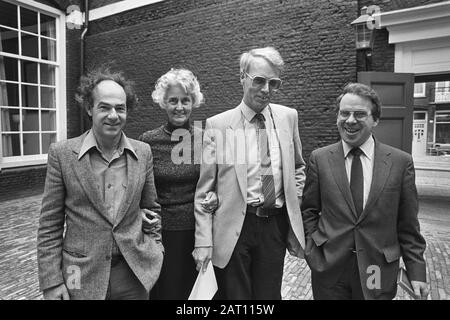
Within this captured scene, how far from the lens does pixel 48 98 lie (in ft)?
31.8

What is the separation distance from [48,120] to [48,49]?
6.66ft

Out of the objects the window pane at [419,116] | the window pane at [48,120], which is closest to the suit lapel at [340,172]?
the window pane at [48,120]

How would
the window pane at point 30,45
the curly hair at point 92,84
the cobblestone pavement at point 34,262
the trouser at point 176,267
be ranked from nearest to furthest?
the curly hair at point 92,84 → the trouser at point 176,267 → the cobblestone pavement at point 34,262 → the window pane at point 30,45

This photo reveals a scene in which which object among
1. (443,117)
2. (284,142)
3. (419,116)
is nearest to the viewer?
(284,142)

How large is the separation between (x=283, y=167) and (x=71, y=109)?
9888 millimetres

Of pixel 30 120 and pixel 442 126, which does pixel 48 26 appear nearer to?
pixel 30 120

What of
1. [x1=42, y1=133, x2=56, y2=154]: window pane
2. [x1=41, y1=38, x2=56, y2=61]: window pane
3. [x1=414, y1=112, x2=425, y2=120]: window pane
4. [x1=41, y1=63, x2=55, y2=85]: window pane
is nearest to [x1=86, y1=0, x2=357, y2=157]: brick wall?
[x1=41, y1=38, x2=56, y2=61]: window pane

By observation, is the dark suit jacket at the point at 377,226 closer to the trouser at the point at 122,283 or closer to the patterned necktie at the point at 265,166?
the patterned necktie at the point at 265,166

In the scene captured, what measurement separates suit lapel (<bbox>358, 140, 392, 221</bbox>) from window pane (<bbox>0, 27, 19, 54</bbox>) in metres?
9.19

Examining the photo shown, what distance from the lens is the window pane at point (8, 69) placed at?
8077 millimetres

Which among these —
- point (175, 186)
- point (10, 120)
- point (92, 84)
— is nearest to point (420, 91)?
point (10, 120)

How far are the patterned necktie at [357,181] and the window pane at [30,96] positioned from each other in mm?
9276

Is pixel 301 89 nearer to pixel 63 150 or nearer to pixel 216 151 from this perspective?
pixel 216 151

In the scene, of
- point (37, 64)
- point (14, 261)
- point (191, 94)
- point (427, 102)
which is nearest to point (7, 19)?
point (37, 64)
